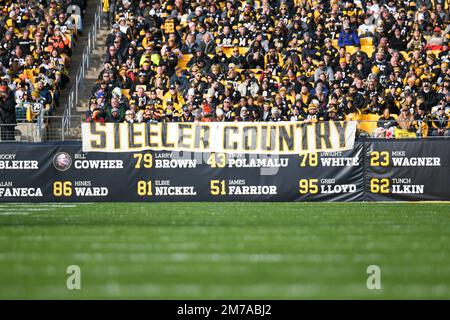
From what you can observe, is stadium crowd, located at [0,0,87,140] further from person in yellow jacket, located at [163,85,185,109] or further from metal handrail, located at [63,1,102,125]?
person in yellow jacket, located at [163,85,185,109]

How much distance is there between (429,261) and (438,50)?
16.7 m

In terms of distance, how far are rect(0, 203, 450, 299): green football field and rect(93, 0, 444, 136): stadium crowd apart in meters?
7.48

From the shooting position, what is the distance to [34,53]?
27.3 metres

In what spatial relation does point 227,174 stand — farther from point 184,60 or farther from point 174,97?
point 184,60

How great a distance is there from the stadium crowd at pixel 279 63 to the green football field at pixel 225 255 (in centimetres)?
748

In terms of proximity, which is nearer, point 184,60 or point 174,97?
point 174,97

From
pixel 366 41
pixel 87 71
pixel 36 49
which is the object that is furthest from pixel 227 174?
pixel 36 49

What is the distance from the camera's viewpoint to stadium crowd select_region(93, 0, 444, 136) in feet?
73.2

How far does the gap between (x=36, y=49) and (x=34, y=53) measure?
16 centimetres

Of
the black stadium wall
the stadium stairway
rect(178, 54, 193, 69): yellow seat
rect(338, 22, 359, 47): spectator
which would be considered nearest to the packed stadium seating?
the stadium stairway

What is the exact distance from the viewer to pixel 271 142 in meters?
20.4

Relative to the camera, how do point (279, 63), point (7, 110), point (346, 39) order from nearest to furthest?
1. point (7, 110)
2. point (279, 63)
3. point (346, 39)

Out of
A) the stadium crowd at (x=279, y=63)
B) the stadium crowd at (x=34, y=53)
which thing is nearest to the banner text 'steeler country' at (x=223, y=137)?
the stadium crowd at (x=279, y=63)

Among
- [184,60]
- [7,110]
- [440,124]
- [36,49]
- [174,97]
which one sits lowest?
[440,124]
